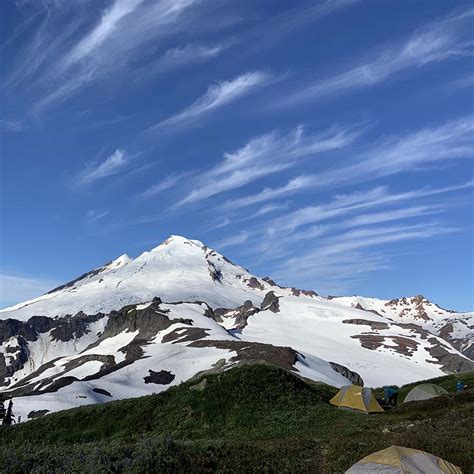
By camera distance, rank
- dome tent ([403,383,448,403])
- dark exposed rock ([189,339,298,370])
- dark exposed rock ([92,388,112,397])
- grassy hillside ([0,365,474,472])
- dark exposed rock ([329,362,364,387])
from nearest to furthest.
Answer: grassy hillside ([0,365,474,472])
dome tent ([403,383,448,403])
dark exposed rock ([92,388,112,397])
dark exposed rock ([189,339,298,370])
dark exposed rock ([329,362,364,387])

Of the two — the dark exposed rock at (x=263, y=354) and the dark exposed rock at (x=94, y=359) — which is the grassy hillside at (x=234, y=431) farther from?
the dark exposed rock at (x=94, y=359)

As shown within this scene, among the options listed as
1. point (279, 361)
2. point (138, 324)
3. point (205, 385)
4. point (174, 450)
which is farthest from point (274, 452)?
point (138, 324)

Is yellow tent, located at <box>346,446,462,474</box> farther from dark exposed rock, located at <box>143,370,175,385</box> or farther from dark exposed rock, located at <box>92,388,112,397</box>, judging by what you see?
dark exposed rock, located at <box>143,370,175,385</box>

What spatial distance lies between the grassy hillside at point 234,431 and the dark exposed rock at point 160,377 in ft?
189

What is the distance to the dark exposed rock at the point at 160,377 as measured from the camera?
9156 cm

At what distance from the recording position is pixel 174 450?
1666 cm

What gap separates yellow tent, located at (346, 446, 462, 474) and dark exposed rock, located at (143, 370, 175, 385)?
267 feet


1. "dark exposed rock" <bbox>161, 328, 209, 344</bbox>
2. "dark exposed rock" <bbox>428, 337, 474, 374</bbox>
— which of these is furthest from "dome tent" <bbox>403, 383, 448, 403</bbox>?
"dark exposed rock" <bbox>428, 337, 474, 374</bbox>

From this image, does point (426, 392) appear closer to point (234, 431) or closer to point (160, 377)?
point (234, 431)

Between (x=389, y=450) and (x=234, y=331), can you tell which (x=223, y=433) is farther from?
(x=234, y=331)

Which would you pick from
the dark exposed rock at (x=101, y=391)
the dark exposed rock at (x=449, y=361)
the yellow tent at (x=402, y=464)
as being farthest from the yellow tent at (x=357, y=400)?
the dark exposed rock at (x=449, y=361)

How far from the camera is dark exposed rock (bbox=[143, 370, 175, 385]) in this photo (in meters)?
91.6

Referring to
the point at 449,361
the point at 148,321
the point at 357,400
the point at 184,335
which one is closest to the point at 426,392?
the point at 357,400

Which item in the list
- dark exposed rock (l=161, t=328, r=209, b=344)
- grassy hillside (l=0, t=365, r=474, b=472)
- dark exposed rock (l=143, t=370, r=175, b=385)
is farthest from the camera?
dark exposed rock (l=161, t=328, r=209, b=344)
